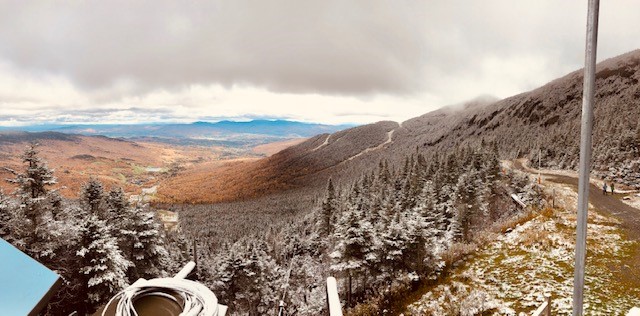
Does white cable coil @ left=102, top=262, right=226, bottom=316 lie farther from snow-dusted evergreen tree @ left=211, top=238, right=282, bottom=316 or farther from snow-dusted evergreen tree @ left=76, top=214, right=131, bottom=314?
snow-dusted evergreen tree @ left=211, top=238, right=282, bottom=316

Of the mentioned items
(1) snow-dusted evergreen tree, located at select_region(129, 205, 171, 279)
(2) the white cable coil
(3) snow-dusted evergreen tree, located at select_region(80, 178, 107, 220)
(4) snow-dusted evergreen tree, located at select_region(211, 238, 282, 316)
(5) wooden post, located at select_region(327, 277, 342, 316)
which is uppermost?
(2) the white cable coil

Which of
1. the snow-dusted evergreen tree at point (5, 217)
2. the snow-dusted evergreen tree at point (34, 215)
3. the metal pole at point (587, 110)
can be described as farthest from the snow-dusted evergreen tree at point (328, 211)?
the metal pole at point (587, 110)

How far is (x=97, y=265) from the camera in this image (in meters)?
20.3

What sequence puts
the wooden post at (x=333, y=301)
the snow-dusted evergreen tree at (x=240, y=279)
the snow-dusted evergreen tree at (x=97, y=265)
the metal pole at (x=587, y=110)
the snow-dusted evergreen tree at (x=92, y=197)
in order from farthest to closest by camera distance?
the snow-dusted evergreen tree at (x=240, y=279), the snow-dusted evergreen tree at (x=92, y=197), the snow-dusted evergreen tree at (x=97, y=265), the wooden post at (x=333, y=301), the metal pole at (x=587, y=110)

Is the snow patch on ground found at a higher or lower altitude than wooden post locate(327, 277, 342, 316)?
lower

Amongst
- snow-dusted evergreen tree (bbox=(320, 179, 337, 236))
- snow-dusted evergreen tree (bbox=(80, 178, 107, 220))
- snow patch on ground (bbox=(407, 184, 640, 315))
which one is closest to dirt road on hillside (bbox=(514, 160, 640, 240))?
snow patch on ground (bbox=(407, 184, 640, 315))

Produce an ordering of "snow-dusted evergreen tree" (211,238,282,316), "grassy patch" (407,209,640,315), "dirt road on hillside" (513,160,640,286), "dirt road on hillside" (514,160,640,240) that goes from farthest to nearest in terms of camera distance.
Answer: "snow-dusted evergreen tree" (211,238,282,316) → "dirt road on hillside" (514,160,640,240) → "dirt road on hillside" (513,160,640,286) → "grassy patch" (407,209,640,315)

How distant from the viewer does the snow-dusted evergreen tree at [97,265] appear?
20250 millimetres

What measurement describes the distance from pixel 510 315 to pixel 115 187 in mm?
33349

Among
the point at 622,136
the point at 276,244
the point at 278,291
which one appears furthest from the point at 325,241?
the point at 622,136

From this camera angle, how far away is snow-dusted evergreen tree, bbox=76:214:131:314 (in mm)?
20250

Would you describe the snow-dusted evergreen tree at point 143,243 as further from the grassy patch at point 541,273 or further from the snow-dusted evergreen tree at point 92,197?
the grassy patch at point 541,273

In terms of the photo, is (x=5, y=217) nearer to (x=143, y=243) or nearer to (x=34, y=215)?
(x=34, y=215)

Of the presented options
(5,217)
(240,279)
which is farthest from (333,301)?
(240,279)
